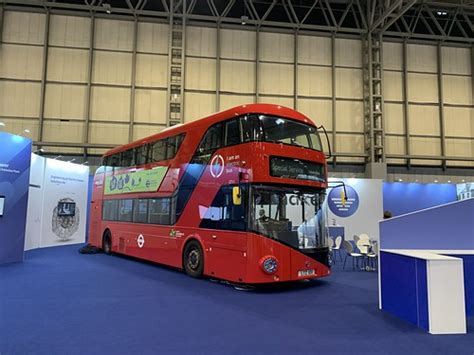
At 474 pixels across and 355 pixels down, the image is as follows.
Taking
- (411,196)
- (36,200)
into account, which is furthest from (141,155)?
(411,196)

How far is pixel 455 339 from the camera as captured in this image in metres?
4.14

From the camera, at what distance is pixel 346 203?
15.1 metres

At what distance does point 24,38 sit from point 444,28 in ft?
62.9

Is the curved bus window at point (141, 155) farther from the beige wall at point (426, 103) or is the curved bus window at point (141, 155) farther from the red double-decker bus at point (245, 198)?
the beige wall at point (426, 103)

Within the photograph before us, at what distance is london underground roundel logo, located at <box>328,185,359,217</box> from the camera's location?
49.7ft

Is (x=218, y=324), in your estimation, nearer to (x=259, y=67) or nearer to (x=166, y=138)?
(x=166, y=138)

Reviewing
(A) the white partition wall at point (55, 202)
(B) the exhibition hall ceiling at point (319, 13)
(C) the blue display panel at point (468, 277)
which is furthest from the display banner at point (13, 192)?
(C) the blue display panel at point (468, 277)

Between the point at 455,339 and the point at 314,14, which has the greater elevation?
the point at 314,14

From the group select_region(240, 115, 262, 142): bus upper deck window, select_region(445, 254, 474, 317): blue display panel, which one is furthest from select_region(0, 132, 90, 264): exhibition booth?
select_region(445, 254, 474, 317): blue display panel

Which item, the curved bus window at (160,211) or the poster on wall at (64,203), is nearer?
the curved bus window at (160,211)

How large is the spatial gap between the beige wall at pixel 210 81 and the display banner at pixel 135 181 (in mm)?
5006

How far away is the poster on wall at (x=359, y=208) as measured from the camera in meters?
15.2

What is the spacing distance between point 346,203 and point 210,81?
7.93 m

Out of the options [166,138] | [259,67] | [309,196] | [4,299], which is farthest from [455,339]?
[259,67]
